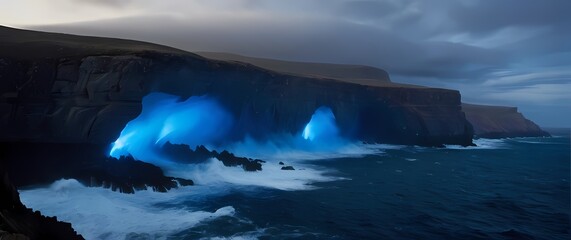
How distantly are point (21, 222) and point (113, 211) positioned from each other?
7473 mm

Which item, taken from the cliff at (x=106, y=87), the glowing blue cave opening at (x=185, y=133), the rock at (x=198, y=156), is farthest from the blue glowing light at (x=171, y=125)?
the cliff at (x=106, y=87)

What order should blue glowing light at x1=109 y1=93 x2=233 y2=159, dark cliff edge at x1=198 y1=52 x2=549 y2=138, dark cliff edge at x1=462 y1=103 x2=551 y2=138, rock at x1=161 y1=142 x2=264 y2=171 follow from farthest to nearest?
dark cliff edge at x1=198 y1=52 x2=549 y2=138, dark cliff edge at x1=462 y1=103 x2=551 y2=138, rock at x1=161 y1=142 x2=264 y2=171, blue glowing light at x1=109 y1=93 x2=233 y2=159

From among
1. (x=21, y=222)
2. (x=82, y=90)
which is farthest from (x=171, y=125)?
(x=21, y=222)

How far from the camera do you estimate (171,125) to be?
115ft

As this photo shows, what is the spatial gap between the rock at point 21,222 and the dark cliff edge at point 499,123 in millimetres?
108955

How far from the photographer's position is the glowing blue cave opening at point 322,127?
54.2 m

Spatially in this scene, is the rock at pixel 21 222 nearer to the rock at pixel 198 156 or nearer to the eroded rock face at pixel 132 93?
the eroded rock face at pixel 132 93

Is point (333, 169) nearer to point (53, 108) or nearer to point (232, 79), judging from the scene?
point (232, 79)

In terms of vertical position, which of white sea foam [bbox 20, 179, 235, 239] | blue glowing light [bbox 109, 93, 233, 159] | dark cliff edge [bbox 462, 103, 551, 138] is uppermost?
dark cliff edge [bbox 462, 103, 551, 138]

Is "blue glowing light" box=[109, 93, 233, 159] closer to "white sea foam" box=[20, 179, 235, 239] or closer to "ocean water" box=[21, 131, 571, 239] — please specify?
"ocean water" box=[21, 131, 571, 239]

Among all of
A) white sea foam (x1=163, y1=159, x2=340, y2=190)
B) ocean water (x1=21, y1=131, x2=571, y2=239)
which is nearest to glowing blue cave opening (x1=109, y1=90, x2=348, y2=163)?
white sea foam (x1=163, y1=159, x2=340, y2=190)

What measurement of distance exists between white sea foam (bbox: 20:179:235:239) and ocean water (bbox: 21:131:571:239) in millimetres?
45

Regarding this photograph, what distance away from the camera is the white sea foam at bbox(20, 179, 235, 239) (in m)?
15.1

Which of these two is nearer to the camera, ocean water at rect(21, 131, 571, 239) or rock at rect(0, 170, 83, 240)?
rock at rect(0, 170, 83, 240)
